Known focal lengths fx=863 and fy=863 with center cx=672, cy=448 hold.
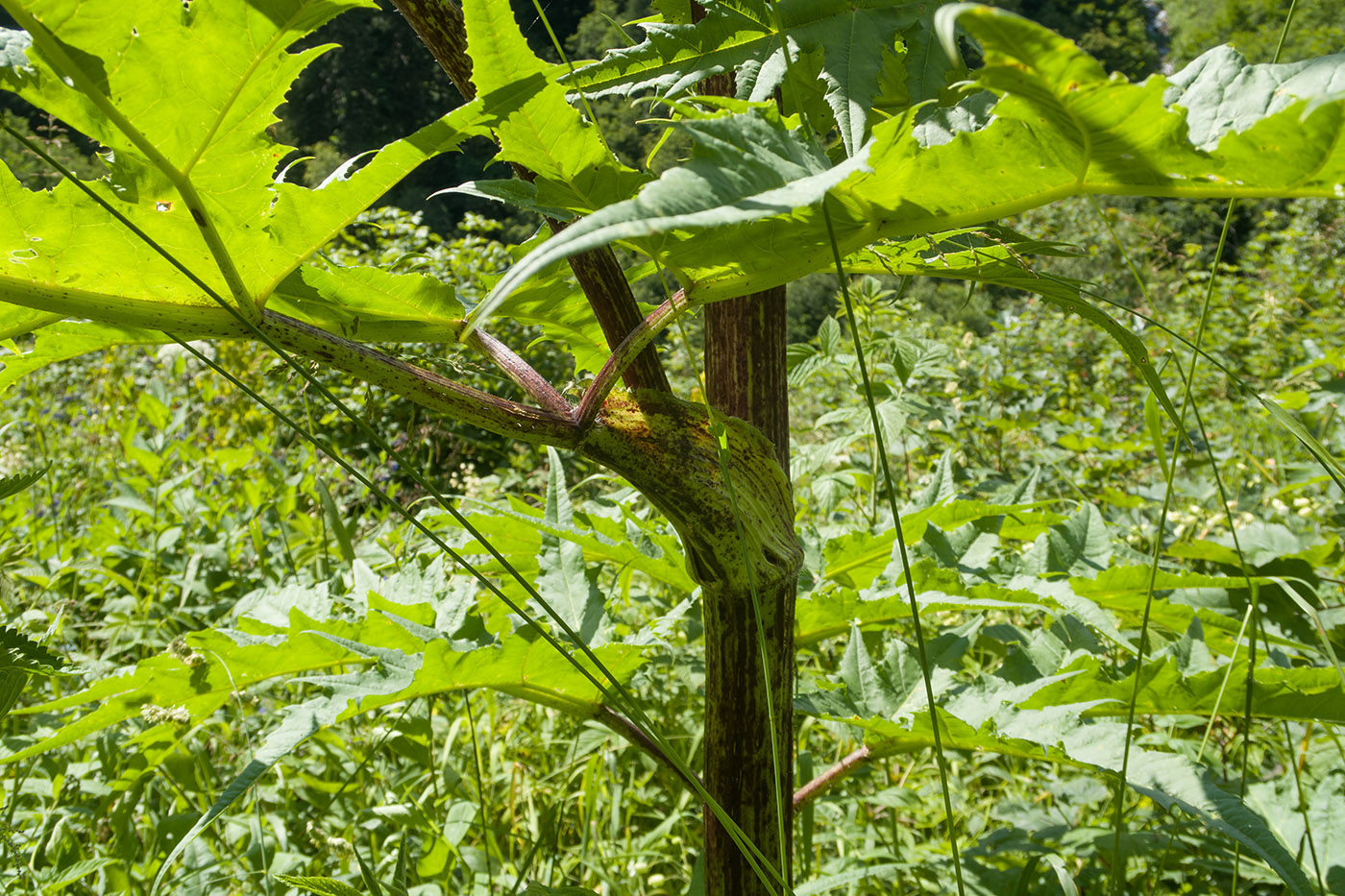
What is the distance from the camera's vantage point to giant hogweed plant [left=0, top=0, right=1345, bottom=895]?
0.36 meters

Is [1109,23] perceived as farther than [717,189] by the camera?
Yes

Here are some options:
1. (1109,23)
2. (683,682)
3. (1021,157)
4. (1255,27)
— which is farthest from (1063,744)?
(1109,23)

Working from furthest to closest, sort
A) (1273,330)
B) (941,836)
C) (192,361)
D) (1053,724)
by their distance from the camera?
(192,361)
(1273,330)
(941,836)
(1053,724)

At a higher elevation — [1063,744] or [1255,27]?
[1255,27]

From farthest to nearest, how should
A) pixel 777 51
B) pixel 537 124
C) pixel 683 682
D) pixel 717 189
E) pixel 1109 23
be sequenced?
pixel 1109 23 < pixel 683 682 < pixel 777 51 < pixel 537 124 < pixel 717 189

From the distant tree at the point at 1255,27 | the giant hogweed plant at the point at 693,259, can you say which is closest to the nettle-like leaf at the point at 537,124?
the giant hogweed plant at the point at 693,259

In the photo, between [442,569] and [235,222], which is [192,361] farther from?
[235,222]

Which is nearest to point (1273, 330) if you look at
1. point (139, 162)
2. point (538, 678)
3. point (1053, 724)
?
point (1053, 724)

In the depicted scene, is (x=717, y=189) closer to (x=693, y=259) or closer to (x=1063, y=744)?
(x=693, y=259)

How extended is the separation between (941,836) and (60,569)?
1.64 m

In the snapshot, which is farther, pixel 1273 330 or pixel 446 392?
pixel 1273 330

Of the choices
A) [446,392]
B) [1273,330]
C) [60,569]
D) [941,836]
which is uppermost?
[1273,330]

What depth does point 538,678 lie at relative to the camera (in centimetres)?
74

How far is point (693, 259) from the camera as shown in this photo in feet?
1.59
